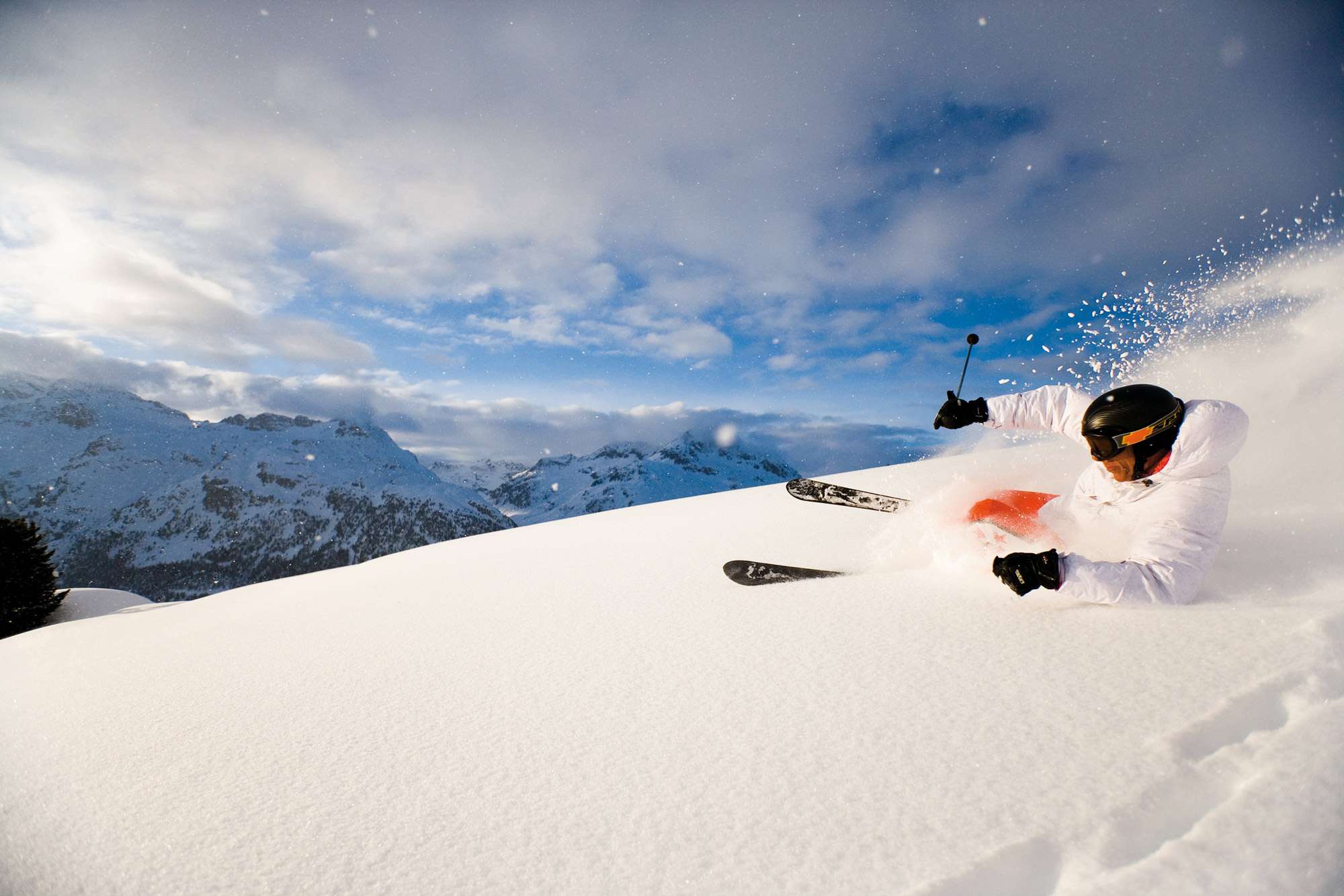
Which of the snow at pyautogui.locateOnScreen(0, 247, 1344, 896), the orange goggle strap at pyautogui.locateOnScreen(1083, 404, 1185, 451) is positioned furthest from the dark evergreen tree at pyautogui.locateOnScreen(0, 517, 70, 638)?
the orange goggle strap at pyautogui.locateOnScreen(1083, 404, 1185, 451)

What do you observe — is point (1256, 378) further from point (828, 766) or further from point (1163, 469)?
point (828, 766)

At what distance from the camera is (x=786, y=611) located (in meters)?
3.22

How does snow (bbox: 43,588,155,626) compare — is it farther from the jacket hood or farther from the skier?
the jacket hood

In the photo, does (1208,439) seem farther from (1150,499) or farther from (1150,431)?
(1150,499)

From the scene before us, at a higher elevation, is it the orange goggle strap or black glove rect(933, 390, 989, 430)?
black glove rect(933, 390, 989, 430)

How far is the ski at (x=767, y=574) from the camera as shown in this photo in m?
3.78

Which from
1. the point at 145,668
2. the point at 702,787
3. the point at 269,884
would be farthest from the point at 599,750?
the point at 145,668

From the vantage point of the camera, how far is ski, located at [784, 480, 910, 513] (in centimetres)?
538

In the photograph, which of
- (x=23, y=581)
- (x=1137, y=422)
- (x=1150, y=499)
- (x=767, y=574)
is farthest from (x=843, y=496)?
(x=23, y=581)

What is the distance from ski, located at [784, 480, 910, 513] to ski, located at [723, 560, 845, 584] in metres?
1.64

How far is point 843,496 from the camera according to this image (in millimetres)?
5918

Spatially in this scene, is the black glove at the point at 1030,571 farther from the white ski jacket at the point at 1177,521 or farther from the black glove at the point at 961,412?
the black glove at the point at 961,412

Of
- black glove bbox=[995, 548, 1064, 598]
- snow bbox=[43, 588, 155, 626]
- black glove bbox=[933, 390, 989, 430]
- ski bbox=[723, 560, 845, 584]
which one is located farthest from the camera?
snow bbox=[43, 588, 155, 626]

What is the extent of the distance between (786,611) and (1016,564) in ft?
4.14
